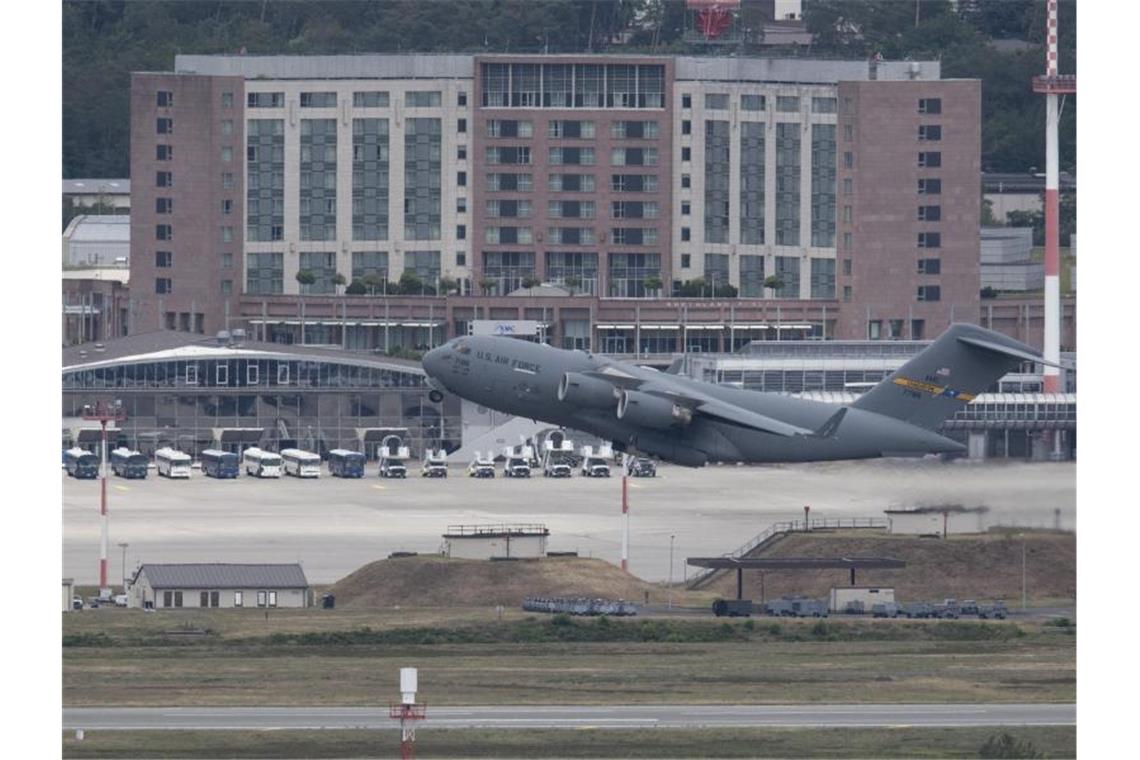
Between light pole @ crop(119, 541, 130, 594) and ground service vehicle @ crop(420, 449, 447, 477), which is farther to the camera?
ground service vehicle @ crop(420, 449, 447, 477)

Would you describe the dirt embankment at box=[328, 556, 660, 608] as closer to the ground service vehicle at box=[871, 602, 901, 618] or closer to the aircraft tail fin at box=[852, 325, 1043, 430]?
the ground service vehicle at box=[871, 602, 901, 618]

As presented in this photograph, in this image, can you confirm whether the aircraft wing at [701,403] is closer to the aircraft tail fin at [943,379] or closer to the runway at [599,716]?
the aircraft tail fin at [943,379]

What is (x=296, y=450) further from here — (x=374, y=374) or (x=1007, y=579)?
(x=1007, y=579)

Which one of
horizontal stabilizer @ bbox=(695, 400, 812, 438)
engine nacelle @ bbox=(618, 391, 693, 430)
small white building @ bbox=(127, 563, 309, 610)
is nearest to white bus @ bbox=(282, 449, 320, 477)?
small white building @ bbox=(127, 563, 309, 610)

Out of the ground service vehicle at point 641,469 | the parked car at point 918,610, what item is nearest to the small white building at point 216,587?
the parked car at point 918,610

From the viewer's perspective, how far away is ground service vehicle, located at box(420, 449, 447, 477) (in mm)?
184125

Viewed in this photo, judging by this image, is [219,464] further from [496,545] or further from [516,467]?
[496,545]

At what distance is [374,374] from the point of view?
640 ft

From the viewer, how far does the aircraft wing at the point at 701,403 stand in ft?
379

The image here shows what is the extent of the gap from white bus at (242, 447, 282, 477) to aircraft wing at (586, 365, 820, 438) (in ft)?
224

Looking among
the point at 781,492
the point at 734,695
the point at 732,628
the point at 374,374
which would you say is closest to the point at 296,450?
the point at 374,374

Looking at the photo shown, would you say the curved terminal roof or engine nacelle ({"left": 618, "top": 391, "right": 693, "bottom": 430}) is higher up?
the curved terminal roof

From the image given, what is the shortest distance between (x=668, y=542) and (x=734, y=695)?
50190mm

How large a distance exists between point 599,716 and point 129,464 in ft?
292
